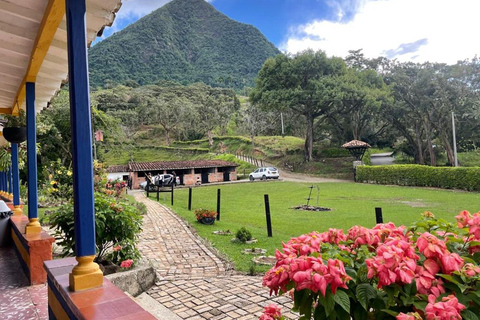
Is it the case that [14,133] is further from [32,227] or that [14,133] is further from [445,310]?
[445,310]

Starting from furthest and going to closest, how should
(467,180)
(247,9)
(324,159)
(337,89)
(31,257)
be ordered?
(247,9), (324,159), (337,89), (467,180), (31,257)

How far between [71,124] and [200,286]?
126 inches

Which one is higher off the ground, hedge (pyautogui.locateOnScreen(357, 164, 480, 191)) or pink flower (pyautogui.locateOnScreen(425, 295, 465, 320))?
pink flower (pyautogui.locateOnScreen(425, 295, 465, 320))

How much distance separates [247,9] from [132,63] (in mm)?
77632

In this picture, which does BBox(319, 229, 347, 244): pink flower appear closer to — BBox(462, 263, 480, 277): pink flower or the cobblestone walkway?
BBox(462, 263, 480, 277): pink flower

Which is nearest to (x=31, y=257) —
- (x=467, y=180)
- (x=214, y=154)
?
(x=467, y=180)

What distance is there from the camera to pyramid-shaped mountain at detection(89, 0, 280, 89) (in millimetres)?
79438

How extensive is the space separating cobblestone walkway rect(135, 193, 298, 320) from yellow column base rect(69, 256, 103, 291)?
1872mm

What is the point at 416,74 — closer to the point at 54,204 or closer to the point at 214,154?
the point at 214,154

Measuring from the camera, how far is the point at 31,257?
352 cm

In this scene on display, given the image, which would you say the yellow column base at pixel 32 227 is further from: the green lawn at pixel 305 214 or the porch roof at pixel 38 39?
the green lawn at pixel 305 214

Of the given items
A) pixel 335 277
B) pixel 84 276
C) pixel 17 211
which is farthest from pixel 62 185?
pixel 335 277

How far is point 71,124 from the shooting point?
1.91 metres

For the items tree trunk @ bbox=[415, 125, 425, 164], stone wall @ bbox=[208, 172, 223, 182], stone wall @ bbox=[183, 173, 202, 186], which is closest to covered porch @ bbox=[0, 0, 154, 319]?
stone wall @ bbox=[183, 173, 202, 186]
